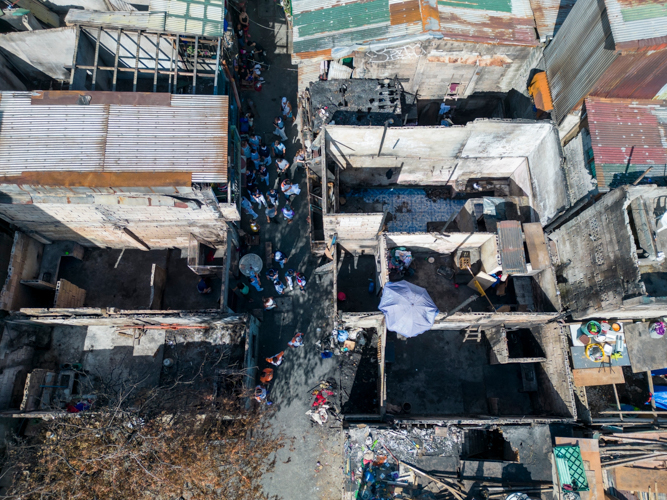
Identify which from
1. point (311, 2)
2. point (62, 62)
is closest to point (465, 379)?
point (311, 2)

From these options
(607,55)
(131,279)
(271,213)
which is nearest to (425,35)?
(607,55)

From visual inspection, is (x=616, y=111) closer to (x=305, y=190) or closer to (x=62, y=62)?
(x=305, y=190)

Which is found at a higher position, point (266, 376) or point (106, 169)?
point (106, 169)

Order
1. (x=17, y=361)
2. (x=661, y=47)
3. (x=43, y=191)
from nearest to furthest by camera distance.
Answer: (x=661, y=47)
(x=43, y=191)
(x=17, y=361)

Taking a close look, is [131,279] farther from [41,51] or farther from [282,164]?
[41,51]

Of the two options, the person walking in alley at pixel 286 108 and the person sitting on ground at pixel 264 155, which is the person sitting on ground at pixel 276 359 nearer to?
the person sitting on ground at pixel 264 155

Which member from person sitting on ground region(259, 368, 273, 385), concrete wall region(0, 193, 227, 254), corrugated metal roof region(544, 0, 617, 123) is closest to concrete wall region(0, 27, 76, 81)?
concrete wall region(0, 193, 227, 254)

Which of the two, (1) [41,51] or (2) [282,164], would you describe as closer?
(1) [41,51]

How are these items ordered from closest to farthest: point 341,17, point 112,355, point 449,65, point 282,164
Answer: point 341,17 < point 449,65 < point 112,355 < point 282,164
